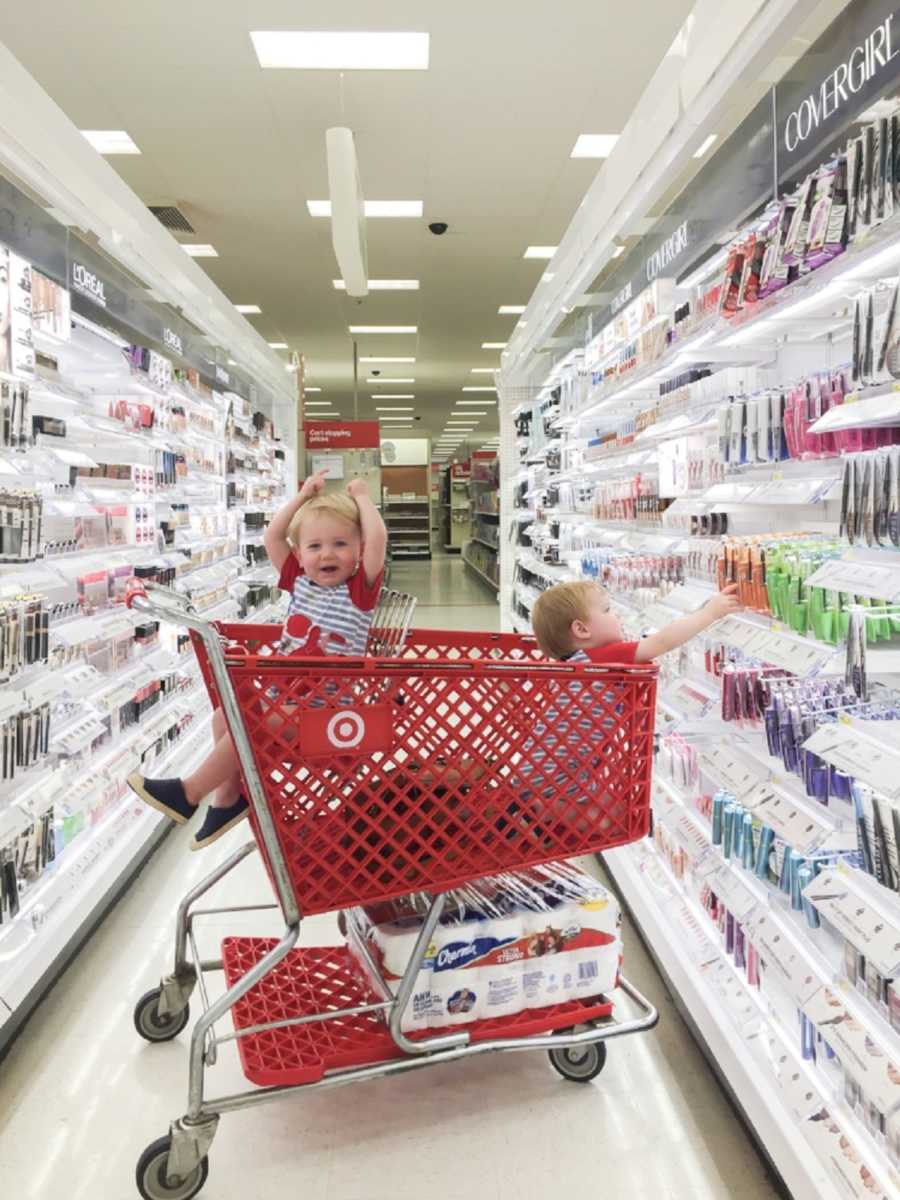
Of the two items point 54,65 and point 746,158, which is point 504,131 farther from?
point 746,158

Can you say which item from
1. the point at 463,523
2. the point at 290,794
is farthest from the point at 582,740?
the point at 463,523

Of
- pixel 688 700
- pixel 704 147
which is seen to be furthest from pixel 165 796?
pixel 704 147

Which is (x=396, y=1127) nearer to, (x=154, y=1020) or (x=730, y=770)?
(x=154, y=1020)

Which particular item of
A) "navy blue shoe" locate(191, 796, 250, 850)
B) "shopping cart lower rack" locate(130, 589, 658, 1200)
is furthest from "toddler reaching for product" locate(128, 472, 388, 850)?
"shopping cart lower rack" locate(130, 589, 658, 1200)

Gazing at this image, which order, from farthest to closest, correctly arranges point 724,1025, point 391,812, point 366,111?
1. point 366,111
2. point 724,1025
3. point 391,812

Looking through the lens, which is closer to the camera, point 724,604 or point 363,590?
point 724,604

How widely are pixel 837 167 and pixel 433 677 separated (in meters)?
1.23

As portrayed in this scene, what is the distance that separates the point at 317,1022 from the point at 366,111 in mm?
5910

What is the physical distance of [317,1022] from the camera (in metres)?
2.14

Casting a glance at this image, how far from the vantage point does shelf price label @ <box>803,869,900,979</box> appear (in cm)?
138

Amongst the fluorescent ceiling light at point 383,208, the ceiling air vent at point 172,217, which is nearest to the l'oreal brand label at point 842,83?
the fluorescent ceiling light at point 383,208

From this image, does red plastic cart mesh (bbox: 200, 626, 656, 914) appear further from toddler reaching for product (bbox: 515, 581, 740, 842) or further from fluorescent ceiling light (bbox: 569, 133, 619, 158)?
fluorescent ceiling light (bbox: 569, 133, 619, 158)

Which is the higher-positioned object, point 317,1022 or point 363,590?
point 363,590

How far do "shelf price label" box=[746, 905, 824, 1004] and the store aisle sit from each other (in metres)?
0.45
